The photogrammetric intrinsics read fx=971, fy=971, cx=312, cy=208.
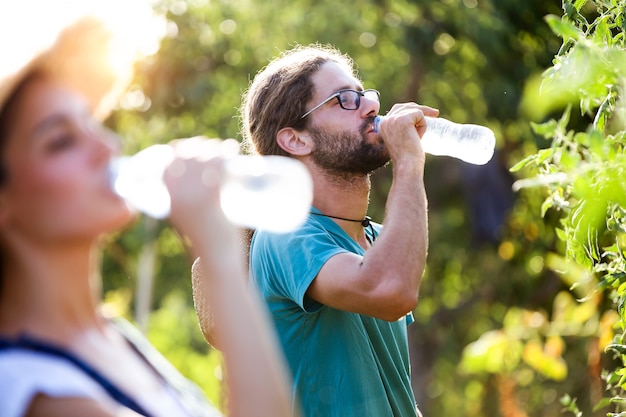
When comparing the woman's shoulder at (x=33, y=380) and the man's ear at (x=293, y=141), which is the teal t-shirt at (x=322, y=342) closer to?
the man's ear at (x=293, y=141)

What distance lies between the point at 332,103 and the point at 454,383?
50.0 ft

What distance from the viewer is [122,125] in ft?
46.2

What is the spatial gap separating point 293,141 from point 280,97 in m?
0.19

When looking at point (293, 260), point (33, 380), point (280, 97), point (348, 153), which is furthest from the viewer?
point (280, 97)

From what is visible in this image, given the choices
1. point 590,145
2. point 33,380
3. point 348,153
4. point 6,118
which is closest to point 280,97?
point 348,153

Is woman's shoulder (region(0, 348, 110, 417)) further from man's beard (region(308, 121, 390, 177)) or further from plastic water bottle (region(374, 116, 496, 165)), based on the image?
plastic water bottle (region(374, 116, 496, 165))

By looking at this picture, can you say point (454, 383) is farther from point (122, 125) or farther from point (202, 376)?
point (122, 125)

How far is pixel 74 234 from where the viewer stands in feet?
4.89

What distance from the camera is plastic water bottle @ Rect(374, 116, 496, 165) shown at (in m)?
3.25

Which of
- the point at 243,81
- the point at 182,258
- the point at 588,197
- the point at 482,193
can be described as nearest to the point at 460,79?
the point at 482,193

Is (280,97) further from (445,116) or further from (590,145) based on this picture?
(445,116)

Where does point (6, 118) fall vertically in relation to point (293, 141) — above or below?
above

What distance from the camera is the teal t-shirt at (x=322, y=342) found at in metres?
2.83

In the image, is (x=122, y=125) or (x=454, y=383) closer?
(x=122, y=125)
